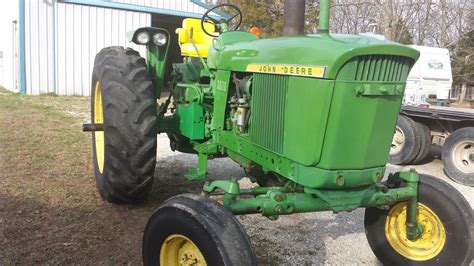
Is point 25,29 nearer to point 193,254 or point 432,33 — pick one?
point 193,254

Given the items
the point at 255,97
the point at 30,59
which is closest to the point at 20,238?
the point at 255,97

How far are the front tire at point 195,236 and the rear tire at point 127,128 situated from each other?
4.36ft

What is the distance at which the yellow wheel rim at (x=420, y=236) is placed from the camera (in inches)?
134

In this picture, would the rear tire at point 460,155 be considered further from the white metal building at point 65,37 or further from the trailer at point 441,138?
the white metal building at point 65,37

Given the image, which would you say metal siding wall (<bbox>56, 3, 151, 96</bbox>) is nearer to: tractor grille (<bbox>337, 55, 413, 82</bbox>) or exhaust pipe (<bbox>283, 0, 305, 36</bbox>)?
exhaust pipe (<bbox>283, 0, 305, 36</bbox>)

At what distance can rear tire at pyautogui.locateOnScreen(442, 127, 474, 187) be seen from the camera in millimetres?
6555

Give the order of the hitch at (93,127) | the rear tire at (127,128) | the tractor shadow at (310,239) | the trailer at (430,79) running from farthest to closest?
the trailer at (430,79) < the hitch at (93,127) < the rear tire at (127,128) < the tractor shadow at (310,239)

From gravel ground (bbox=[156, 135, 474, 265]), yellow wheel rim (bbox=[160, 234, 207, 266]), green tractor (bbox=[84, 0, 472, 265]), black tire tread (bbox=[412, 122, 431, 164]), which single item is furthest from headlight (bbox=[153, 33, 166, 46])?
black tire tread (bbox=[412, 122, 431, 164])

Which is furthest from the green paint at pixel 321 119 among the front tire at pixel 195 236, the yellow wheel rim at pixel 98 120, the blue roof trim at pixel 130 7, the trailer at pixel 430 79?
the blue roof trim at pixel 130 7

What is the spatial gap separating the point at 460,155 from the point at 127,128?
485 centimetres

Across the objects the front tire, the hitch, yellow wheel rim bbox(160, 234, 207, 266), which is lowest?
yellow wheel rim bbox(160, 234, 207, 266)

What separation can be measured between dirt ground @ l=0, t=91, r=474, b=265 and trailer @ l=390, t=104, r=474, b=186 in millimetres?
378

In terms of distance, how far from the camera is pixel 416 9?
2634 cm

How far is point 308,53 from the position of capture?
2740mm
